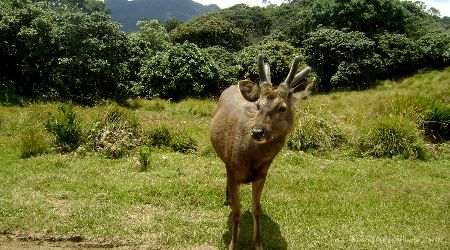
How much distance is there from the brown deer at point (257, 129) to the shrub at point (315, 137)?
6.00 metres

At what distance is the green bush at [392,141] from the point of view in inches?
476

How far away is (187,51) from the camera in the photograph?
24844 mm

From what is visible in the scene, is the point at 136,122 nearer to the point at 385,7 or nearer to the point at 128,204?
the point at 128,204

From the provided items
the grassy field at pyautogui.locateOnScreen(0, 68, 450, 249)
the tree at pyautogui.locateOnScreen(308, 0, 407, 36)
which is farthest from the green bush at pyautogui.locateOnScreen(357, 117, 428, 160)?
the tree at pyautogui.locateOnScreen(308, 0, 407, 36)

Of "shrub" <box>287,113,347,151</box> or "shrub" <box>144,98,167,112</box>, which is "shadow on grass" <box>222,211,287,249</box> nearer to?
"shrub" <box>287,113,347,151</box>

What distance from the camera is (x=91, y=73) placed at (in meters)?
22.5

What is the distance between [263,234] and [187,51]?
18.8m

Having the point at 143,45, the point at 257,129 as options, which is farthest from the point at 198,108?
the point at 257,129

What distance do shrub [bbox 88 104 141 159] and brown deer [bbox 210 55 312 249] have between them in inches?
199

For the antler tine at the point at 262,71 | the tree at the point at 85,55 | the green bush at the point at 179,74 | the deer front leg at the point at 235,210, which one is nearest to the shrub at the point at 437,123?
the deer front leg at the point at 235,210

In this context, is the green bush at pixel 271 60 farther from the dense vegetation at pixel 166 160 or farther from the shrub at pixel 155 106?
the shrub at pixel 155 106

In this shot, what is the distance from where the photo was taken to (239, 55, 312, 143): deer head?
216 inches

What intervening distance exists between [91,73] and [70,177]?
13913mm

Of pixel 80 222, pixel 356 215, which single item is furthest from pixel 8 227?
pixel 356 215
